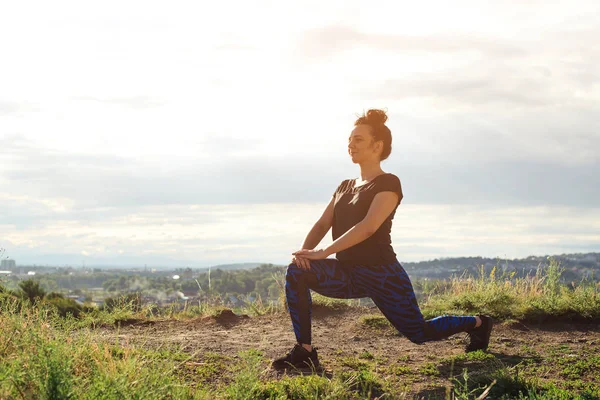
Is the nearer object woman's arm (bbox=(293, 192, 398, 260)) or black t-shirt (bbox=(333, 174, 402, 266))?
woman's arm (bbox=(293, 192, 398, 260))

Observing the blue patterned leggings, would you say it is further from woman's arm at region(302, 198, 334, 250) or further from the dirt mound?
the dirt mound

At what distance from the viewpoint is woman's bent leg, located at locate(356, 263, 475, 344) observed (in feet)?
20.3

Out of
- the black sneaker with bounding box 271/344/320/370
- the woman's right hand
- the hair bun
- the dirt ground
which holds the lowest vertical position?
the dirt ground

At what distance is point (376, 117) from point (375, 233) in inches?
45.3

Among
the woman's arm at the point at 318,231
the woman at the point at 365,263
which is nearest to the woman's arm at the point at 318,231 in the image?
the woman's arm at the point at 318,231

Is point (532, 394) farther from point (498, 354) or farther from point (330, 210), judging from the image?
point (330, 210)

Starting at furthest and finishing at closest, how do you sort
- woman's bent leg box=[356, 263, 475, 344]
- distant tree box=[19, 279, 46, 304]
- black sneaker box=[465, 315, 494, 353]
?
distant tree box=[19, 279, 46, 304]
black sneaker box=[465, 315, 494, 353]
woman's bent leg box=[356, 263, 475, 344]

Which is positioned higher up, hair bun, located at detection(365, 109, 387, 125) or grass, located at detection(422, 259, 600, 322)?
hair bun, located at detection(365, 109, 387, 125)

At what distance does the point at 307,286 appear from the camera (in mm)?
6152

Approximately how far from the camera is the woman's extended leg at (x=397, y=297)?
618 cm

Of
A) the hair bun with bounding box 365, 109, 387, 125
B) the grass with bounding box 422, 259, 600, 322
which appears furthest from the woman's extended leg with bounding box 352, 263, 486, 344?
the grass with bounding box 422, 259, 600, 322

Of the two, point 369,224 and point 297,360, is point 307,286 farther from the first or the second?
point 369,224

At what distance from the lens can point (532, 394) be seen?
5.00 metres

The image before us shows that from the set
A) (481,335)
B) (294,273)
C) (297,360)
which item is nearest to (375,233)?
(294,273)
